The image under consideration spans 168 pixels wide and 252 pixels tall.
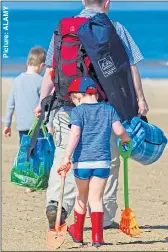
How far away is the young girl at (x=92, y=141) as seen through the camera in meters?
6.33

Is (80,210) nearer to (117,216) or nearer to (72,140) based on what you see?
(72,140)

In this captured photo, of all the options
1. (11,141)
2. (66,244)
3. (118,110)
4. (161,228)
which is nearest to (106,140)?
(118,110)

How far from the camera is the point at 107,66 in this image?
21.7 ft

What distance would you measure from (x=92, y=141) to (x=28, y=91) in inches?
116

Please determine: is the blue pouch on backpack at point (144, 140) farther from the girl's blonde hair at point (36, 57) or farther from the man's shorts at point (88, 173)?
the girl's blonde hair at point (36, 57)

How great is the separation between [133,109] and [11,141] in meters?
6.70

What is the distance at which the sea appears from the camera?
29.1 metres

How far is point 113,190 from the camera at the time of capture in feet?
23.5

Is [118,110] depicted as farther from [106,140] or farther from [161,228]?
[161,228]

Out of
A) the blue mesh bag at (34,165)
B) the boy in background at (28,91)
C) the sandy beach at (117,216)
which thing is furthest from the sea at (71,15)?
the blue mesh bag at (34,165)

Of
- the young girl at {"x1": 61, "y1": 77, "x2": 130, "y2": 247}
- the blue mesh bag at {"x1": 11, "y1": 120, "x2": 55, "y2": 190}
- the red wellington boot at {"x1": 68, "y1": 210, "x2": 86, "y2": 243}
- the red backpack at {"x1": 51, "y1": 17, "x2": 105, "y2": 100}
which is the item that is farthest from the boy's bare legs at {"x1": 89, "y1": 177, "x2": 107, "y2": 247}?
the blue mesh bag at {"x1": 11, "y1": 120, "x2": 55, "y2": 190}

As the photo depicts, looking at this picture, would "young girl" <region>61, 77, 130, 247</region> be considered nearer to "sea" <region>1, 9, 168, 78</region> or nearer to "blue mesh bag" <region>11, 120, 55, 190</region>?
"blue mesh bag" <region>11, 120, 55, 190</region>

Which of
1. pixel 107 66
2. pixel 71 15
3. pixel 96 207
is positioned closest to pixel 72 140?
pixel 96 207

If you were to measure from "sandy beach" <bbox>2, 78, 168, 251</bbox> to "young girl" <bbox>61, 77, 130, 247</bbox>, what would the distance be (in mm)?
380
